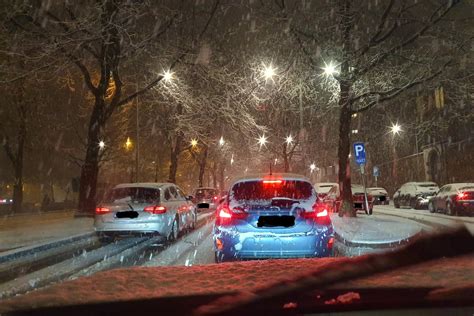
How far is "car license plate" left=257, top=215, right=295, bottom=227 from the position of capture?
8.85 meters

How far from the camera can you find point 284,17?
20.7m

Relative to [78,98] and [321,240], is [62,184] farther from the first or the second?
[321,240]

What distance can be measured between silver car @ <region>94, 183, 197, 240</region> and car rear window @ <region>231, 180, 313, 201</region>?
18.3ft

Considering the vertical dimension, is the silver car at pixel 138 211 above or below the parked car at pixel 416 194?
below

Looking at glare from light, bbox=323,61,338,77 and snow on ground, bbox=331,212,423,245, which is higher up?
glare from light, bbox=323,61,338,77

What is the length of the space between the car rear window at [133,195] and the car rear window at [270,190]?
5974 mm

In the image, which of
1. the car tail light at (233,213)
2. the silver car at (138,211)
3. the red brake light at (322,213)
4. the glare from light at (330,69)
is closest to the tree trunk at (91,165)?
the silver car at (138,211)

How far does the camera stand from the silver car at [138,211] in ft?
47.8

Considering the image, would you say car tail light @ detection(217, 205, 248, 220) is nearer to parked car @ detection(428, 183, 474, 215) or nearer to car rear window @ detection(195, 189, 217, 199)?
parked car @ detection(428, 183, 474, 215)

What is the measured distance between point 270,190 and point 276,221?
79 cm

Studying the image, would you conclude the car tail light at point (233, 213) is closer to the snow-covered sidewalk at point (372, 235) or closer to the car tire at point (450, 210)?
the snow-covered sidewalk at point (372, 235)

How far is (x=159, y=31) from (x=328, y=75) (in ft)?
23.1

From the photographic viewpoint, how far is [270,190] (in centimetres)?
955

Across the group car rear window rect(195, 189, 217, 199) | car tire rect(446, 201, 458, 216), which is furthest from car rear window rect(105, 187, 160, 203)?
car rear window rect(195, 189, 217, 199)
